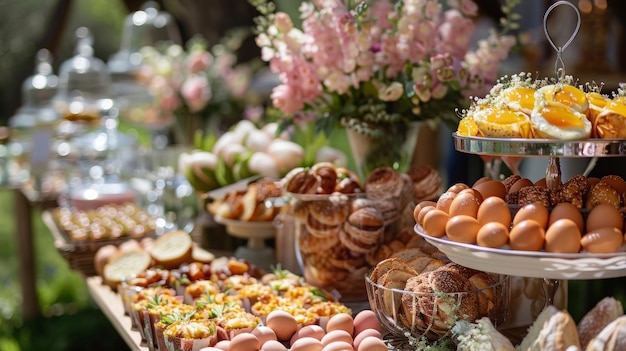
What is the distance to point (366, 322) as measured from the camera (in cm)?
115

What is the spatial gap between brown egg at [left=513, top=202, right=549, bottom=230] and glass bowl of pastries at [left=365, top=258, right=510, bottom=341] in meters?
0.14

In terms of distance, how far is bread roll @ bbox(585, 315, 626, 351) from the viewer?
818 millimetres

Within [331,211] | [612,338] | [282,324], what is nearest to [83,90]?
[331,211]

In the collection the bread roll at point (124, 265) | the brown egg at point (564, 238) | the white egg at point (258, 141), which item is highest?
the brown egg at point (564, 238)

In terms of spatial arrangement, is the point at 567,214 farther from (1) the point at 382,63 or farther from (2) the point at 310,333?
(1) the point at 382,63

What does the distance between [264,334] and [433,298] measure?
Answer: 271 millimetres

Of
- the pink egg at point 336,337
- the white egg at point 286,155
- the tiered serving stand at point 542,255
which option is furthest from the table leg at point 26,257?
the tiered serving stand at point 542,255

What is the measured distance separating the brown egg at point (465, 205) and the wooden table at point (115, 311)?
622 mm

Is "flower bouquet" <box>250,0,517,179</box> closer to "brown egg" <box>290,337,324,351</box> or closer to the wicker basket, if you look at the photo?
"brown egg" <box>290,337,324,351</box>

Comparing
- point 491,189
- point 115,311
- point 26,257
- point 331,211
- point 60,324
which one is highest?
point 491,189

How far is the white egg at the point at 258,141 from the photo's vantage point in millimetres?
2033

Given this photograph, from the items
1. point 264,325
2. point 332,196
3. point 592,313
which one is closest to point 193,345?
point 264,325

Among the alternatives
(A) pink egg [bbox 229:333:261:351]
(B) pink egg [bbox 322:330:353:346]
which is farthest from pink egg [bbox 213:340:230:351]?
(B) pink egg [bbox 322:330:353:346]

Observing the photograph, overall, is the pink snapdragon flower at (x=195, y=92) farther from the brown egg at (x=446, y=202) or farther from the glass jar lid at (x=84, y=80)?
the brown egg at (x=446, y=202)
